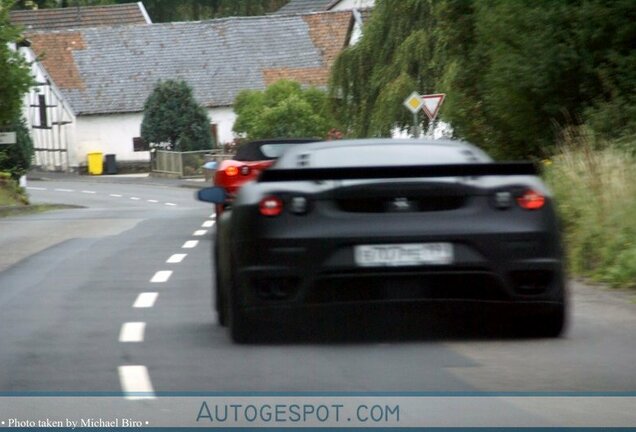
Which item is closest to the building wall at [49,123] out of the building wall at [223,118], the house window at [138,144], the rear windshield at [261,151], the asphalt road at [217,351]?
the house window at [138,144]

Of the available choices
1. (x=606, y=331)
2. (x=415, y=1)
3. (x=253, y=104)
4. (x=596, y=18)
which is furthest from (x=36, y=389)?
(x=253, y=104)

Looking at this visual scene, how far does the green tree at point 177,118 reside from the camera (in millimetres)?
67312

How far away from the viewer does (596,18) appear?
19.9 meters

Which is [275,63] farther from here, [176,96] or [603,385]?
[603,385]

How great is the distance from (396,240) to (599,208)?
6747 mm

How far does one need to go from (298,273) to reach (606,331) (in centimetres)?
219

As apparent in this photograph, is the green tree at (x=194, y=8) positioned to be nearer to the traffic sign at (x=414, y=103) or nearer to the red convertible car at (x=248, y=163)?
the traffic sign at (x=414, y=103)

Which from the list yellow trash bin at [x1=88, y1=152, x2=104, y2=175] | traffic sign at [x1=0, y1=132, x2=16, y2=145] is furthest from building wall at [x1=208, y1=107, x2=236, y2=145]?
traffic sign at [x1=0, y1=132, x2=16, y2=145]

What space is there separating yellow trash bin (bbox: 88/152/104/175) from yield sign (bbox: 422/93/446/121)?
139 ft

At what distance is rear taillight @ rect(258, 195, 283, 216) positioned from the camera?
876 cm


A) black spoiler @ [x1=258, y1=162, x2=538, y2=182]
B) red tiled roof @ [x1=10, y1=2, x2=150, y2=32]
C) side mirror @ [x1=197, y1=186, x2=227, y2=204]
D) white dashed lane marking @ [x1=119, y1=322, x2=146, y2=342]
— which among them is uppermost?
red tiled roof @ [x1=10, y1=2, x2=150, y2=32]

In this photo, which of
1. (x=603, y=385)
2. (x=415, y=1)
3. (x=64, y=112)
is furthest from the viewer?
(x=64, y=112)

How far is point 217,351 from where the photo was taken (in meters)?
8.90

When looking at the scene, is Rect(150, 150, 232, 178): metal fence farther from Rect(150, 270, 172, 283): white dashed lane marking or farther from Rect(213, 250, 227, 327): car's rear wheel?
Rect(213, 250, 227, 327): car's rear wheel
